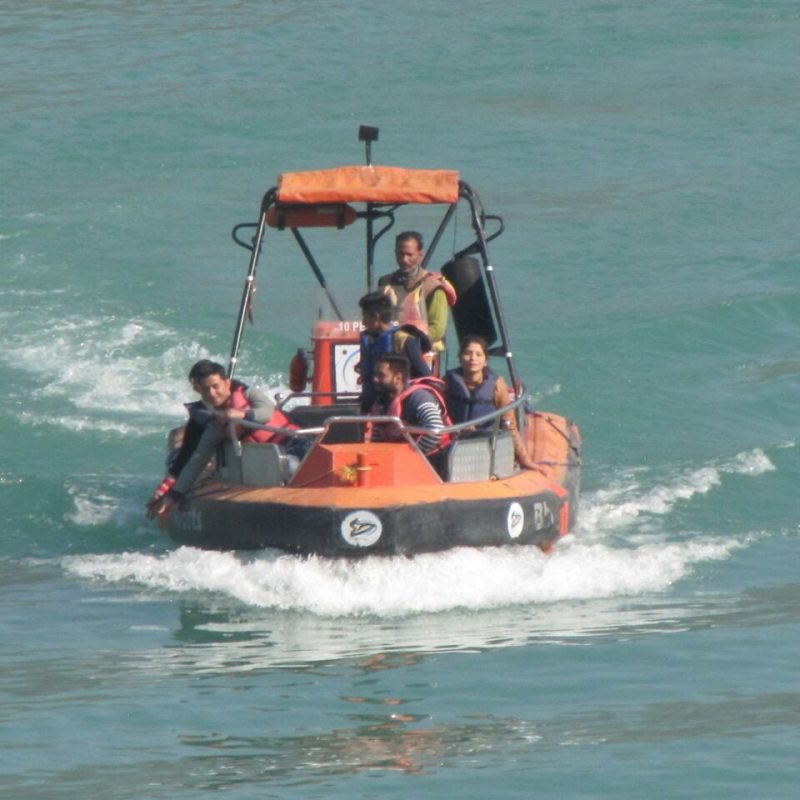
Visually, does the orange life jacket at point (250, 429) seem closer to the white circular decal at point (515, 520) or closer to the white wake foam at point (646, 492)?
Answer: the white circular decal at point (515, 520)

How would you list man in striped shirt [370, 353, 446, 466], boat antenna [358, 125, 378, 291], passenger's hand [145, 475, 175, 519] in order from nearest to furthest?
1. man in striped shirt [370, 353, 446, 466]
2. passenger's hand [145, 475, 175, 519]
3. boat antenna [358, 125, 378, 291]

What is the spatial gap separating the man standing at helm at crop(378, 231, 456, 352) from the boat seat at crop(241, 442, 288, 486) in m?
1.92

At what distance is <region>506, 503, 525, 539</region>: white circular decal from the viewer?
10.3m

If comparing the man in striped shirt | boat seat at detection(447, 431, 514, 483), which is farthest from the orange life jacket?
boat seat at detection(447, 431, 514, 483)

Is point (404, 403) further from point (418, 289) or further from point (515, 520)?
point (418, 289)

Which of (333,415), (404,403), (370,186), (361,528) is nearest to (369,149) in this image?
(370,186)

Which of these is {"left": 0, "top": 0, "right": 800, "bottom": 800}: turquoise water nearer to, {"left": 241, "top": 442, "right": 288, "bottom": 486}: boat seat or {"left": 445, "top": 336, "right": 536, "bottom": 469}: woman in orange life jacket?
{"left": 241, "top": 442, "right": 288, "bottom": 486}: boat seat

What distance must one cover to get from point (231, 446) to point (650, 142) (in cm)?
1377

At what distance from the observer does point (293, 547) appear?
10039 millimetres

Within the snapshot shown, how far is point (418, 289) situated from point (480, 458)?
1.94m

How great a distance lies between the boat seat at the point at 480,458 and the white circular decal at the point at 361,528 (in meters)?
0.72

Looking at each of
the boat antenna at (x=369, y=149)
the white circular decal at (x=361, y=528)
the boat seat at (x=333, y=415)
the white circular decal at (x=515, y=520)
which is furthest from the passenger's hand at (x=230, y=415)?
the boat antenna at (x=369, y=149)

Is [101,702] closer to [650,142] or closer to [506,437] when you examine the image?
[506,437]

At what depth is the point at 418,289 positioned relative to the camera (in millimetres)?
12164
